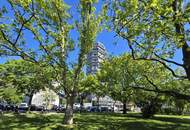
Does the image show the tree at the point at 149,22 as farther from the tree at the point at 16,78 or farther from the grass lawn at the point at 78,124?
the tree at the point at 16,78

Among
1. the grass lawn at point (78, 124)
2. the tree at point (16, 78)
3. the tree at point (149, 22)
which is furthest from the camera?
the tree at point (16, 78)

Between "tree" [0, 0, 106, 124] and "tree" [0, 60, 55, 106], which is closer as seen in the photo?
"tree" [0, 0, 106, 124]

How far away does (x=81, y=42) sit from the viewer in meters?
23.5

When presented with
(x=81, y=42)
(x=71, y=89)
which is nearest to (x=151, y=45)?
(x=81, y=42)

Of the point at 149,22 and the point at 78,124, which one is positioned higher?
the point at 149,22

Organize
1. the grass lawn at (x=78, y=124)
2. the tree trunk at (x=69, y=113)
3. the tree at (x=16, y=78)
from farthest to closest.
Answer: the tree at (x=16, y=78) → the tree trunk at (x=69, y=113) → the grass lawn at (x=78, y=124)

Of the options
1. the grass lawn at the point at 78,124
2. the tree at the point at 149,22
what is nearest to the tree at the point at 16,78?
the grass lawn at the point at 78,124

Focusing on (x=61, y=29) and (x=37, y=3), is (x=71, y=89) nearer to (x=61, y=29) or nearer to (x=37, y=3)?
(x=61, y=29)

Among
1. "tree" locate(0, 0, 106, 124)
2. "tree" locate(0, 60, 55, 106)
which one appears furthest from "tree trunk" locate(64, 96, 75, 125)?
"tree" locate(0, 60, 55, 106)

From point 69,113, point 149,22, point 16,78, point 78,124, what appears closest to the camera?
point 149,22

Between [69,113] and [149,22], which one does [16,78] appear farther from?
[149,22]

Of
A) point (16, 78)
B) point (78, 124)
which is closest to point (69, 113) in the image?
point (78, 124)

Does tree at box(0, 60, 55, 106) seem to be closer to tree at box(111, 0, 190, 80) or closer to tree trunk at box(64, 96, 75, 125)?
tree trunk at box(64, 96, 75, 125)

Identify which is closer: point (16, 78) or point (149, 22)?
point (149, 22)
